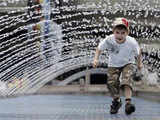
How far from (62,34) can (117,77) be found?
13.9 metres

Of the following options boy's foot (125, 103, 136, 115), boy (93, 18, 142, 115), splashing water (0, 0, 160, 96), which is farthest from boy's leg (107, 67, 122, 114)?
splashing water (0, 0, 160, 96)

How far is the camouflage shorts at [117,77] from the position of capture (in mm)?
5504

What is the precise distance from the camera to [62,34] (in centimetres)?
1941

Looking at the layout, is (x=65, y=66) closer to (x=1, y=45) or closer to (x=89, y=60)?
(x=89, y=60)

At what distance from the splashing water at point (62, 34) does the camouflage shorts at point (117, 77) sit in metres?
9.26

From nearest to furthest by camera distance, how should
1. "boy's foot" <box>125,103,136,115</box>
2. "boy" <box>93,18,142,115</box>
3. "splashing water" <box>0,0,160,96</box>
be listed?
"boy's foot" <box>125,103,136,115</box> < "boy" <box>93,18,142,115</box> < "splashing water" <box>0,0,160,96</box>

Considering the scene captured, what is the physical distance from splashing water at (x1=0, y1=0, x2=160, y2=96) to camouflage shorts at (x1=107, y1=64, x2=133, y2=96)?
9256 millimetres

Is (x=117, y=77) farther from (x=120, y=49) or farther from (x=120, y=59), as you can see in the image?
(x=120, y=49)

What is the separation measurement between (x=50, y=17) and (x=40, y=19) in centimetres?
39

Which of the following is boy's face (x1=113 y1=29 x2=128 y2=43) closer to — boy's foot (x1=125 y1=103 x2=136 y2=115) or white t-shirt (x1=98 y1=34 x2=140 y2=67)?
white t-shirt (x1=98 y1=34 x2=140 y2=67)

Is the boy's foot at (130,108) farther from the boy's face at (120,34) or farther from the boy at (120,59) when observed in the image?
the boy's face at (120,34)

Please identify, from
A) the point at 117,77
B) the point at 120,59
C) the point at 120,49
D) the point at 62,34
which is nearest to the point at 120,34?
the point at 120,49

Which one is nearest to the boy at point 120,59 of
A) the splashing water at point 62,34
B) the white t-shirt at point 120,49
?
the white t-shirt at point 120,49

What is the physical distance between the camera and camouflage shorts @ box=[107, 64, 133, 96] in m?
5.50
